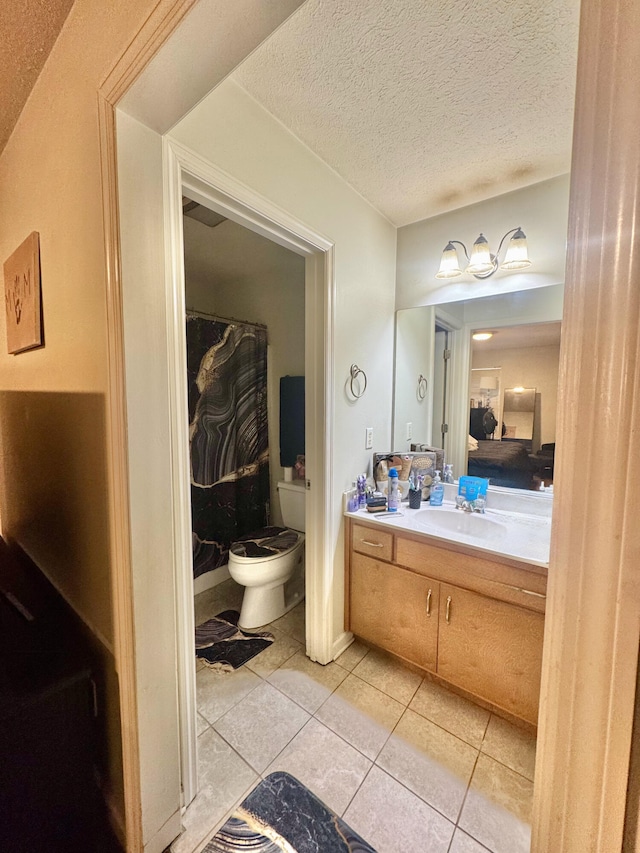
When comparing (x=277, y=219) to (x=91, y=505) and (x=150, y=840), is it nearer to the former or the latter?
(x=91, y=505)

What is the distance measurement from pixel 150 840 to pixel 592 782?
1317mm

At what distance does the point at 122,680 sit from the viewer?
3.12ft

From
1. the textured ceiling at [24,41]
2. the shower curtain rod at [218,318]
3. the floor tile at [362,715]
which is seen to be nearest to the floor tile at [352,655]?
the floor tile at [362,715]

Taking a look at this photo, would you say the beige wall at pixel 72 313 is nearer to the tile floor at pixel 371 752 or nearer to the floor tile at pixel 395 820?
the tile floor at pixel 371 752

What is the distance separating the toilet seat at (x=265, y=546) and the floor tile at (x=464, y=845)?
51.0 inches

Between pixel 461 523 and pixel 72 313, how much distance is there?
6.12 ft

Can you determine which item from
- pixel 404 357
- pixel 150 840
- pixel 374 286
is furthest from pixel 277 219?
pixel 150 840

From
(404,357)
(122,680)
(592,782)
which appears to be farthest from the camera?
(404,357)

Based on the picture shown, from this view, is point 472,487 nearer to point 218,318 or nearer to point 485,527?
point 485,527

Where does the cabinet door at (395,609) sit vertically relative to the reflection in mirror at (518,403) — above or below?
below

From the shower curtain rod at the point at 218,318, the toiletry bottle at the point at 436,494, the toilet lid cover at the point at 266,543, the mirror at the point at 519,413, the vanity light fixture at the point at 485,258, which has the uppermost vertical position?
the vanity light fixture at the point at 485,258

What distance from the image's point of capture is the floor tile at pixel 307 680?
1.59 meters

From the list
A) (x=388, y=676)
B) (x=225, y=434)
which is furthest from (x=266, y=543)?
(x=388, y=676)

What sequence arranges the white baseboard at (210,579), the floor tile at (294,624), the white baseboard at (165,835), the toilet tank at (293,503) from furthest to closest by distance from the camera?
the toilet tank at (293,503) → the white baseboard at (210,579) → the floor tile at (294,624) → the white baseboard at (165,835)
